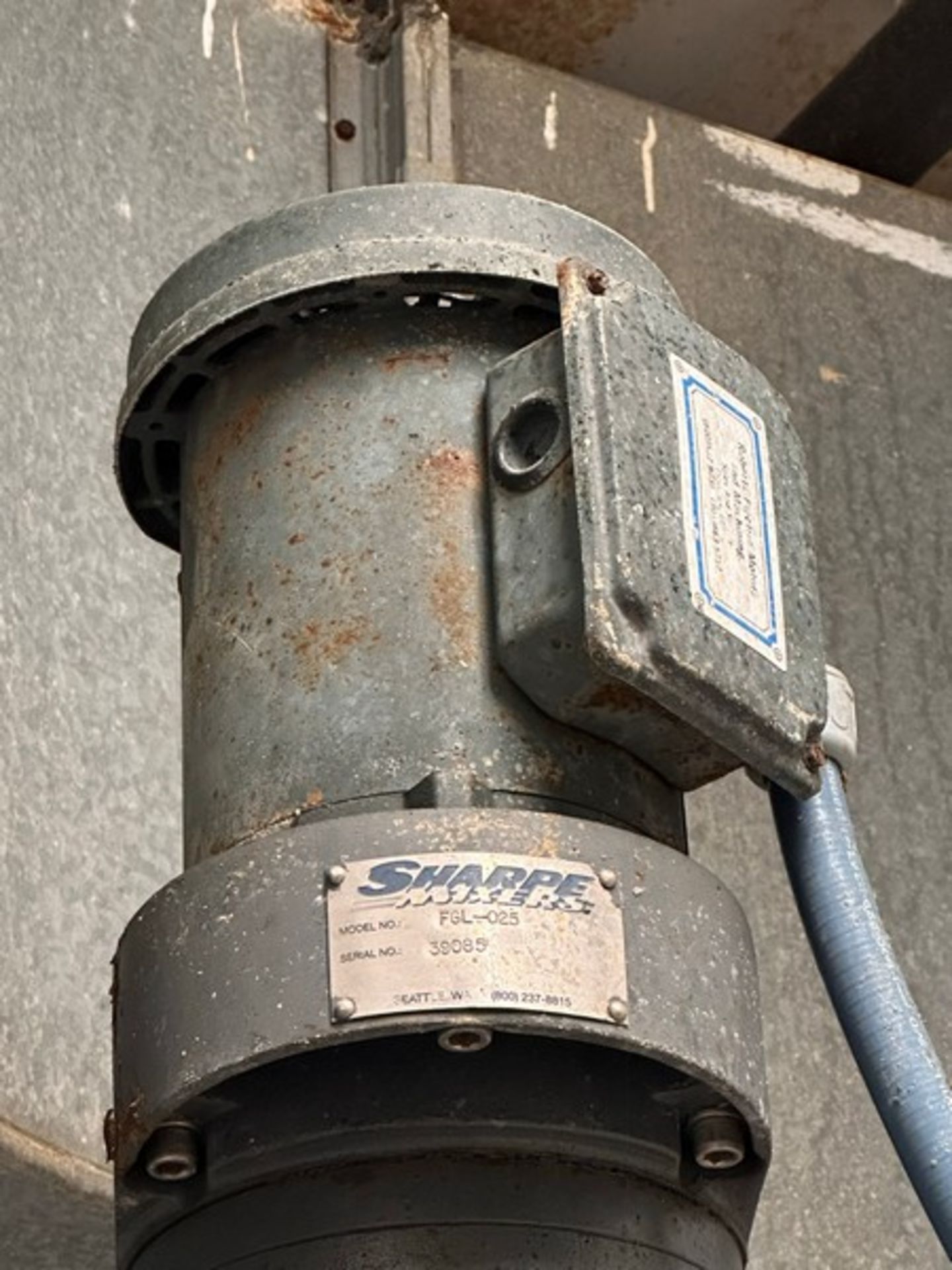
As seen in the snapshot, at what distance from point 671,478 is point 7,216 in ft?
3.05

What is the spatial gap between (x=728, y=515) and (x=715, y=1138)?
1.00ft

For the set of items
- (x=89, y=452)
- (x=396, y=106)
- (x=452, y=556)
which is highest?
(x=396, y=106)

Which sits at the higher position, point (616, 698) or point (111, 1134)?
point (616, 698)

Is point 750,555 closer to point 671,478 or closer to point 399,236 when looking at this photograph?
point 671,478

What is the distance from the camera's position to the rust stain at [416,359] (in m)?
1.47

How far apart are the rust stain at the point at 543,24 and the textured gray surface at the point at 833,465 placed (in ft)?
0.09

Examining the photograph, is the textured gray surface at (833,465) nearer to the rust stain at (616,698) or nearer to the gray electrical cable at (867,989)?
the gray electrical cable at (867,989)

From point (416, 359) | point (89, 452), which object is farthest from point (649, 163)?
point (416, 359)

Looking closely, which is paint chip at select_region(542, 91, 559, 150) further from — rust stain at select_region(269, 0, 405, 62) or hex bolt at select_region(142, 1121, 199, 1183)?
hex bolt at select_region(142, 1121, 199, 1183)

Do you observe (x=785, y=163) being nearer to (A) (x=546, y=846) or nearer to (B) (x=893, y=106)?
(B) (x=893, y=106)

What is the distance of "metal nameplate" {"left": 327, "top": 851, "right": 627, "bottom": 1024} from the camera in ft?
4.14

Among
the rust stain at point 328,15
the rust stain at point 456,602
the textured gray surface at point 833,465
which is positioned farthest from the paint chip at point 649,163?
the rust stain at point 456,602

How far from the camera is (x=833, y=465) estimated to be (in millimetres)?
2430

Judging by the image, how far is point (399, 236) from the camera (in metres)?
1.47
